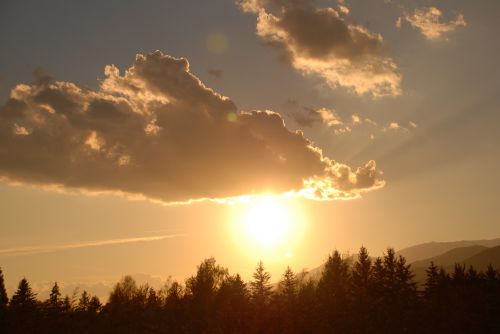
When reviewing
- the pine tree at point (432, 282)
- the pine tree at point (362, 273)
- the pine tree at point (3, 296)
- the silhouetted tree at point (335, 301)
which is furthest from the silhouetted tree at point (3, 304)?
the pine tree at point (432, 282)

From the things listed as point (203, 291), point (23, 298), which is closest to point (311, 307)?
point (203, 291)

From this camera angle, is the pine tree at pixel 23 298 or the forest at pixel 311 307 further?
the pine tree at pixel 23 298

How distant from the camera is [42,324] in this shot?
75.8 m

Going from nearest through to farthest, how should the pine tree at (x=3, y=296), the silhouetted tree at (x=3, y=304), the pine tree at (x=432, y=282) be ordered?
the pine tree at (x=432, y=282)
the silhouetted tree at (x=3, y=304)
the pine tree at (x=3, y=296)

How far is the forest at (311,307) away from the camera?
43.1m

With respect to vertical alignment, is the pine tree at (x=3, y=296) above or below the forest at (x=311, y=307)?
above

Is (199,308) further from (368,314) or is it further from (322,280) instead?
(368,314)

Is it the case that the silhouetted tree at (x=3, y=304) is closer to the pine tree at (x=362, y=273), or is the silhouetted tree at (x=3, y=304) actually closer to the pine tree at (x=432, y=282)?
the pine tree at (x=362, y=273)

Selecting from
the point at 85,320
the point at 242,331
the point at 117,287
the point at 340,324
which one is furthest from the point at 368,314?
the point at 117,287

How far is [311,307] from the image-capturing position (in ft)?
151

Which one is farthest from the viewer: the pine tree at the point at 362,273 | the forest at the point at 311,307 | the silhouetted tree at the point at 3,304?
the silhouetted tree at the point at 3,304

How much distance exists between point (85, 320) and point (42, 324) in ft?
24.4

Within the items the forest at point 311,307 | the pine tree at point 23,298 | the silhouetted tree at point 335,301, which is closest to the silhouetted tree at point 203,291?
the forest at point 311,307

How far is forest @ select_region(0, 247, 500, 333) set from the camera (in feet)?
141
